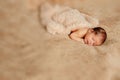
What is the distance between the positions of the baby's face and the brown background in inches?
1.8

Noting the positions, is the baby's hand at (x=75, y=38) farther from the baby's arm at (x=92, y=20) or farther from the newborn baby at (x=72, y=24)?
the baby's arm at (x=92, y=20)

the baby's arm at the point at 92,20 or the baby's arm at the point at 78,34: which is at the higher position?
the baby's arm at the point at 92,20

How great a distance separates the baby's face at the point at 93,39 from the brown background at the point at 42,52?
0.15 ft

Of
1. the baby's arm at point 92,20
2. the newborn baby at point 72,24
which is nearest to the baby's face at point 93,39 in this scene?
the newborn baby at point 72,24

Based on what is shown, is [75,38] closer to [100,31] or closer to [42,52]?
[100,31]

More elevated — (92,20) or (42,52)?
(92,20)

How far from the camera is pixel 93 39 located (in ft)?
4.93

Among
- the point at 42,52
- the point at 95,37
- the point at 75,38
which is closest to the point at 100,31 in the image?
the point at 95,37

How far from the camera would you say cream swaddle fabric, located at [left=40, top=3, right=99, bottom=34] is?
4.98 feet

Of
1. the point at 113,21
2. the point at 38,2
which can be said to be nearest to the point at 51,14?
the point at 38,2

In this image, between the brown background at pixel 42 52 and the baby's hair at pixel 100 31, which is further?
the baby's hair at pixel 100 31

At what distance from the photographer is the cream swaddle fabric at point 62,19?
1519 millimetres

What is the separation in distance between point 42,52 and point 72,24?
33 centimetres

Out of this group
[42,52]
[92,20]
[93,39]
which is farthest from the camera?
[92,20]
